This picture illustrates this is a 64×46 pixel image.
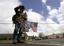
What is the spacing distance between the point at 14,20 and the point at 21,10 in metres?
0.42

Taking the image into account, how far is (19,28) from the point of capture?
21.3 feet

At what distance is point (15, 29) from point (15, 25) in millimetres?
126

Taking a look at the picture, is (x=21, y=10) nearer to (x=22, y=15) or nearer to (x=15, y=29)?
(x=22, y=15)

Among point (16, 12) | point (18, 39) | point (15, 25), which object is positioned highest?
point (16, 12)

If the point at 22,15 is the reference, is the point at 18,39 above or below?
below

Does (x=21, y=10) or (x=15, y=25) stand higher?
(x=21, y=10)

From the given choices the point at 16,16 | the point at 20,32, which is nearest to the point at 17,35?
the point at 20,32

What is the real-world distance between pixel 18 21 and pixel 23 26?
213 millimetres

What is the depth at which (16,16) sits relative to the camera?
21.7 feet

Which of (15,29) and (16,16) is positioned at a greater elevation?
(16,16)

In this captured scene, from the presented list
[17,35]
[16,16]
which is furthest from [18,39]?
[16,16]

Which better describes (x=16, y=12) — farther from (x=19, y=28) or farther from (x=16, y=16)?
(x=19, y=28)

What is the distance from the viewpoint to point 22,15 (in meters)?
6.61

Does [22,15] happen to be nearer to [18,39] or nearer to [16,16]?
[16,16]
